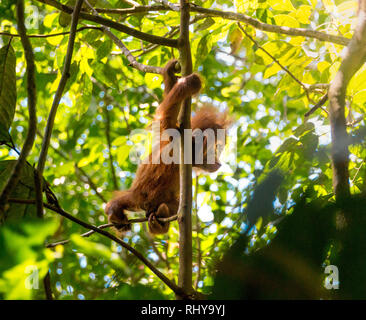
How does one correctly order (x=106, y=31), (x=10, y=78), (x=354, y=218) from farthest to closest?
(x=106, y=31) → (x=10, y=78) → (x=354, y=218)

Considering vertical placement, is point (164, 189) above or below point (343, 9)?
below

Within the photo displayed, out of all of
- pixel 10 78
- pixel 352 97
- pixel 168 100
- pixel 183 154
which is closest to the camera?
pixel 10 78

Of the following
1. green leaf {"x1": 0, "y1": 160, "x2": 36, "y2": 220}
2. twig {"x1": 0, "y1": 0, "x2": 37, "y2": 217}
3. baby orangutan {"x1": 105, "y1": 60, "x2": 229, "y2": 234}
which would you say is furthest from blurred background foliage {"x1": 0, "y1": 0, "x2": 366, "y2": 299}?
baby orangutan {"x1": 105, "y1": 60, "x2": 229, "y2": 234}

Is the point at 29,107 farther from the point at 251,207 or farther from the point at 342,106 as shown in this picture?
the point at 342,106

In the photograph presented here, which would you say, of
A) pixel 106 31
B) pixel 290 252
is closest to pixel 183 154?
pixel 106 31

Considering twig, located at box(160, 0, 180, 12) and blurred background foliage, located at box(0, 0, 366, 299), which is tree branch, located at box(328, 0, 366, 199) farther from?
twig, located at box(160, 0, 180, 12)

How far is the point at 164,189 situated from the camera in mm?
3156

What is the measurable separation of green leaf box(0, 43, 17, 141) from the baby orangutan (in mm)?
1006

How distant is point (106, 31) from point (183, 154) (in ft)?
3.32

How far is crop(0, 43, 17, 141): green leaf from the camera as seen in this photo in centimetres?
164

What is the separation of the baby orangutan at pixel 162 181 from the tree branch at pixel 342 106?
56.4 inches

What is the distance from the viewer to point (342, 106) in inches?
42.6
